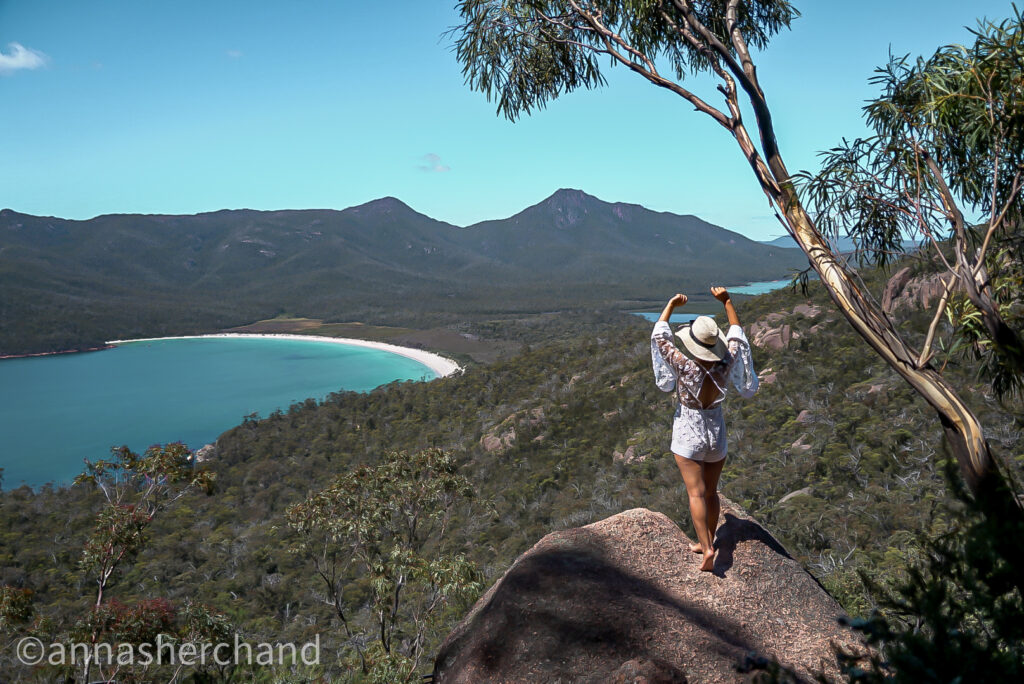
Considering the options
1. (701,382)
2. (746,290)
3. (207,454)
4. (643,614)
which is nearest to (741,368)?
(701,382)

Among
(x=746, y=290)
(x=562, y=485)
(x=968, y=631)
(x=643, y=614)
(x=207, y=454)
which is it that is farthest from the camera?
(x=746, y=290)

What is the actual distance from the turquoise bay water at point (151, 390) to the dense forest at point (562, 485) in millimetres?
20889

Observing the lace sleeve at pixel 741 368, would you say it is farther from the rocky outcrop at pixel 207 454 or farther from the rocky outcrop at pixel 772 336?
the rocky outcrop at pixel 207 454

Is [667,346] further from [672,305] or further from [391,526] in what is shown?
[391,526]

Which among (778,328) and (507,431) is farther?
(507,431)

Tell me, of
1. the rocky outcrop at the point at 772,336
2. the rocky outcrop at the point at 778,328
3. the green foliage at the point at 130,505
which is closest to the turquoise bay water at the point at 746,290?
the rocky outcrop at the point at 778,328

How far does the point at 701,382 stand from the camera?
3811 millimetres

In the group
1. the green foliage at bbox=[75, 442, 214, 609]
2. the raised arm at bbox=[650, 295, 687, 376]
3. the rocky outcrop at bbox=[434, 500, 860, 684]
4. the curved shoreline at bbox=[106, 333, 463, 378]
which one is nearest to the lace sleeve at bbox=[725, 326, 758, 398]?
the raised arm at bbox=[650, 295, 687, 376]

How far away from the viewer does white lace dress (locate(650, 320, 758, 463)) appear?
12.5ft

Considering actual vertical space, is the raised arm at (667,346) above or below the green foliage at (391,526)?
above

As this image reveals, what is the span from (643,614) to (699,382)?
1584 mm

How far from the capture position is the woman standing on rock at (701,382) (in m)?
3.81

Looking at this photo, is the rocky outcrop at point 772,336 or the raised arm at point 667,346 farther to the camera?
the rocky outcrop at point 772,336

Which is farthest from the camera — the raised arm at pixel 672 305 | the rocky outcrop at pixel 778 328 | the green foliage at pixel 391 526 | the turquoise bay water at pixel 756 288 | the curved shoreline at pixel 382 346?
the turquoise bay water at pixel 756 288
